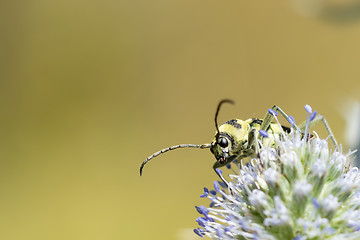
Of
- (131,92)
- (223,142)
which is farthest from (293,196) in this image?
(131,92)

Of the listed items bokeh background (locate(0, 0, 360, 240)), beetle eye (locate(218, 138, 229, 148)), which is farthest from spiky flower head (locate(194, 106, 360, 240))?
bokeh background (locate(0, 0, 360, 240))

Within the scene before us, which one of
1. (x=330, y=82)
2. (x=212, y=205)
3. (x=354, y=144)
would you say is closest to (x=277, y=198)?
(x=212, y=205)

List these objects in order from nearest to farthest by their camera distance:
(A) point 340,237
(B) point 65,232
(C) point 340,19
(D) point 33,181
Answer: (A) point 340,237
(C) point 340,19
(B) point 65,232
(D) point 33,181

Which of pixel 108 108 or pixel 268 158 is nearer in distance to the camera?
pixel 268 158

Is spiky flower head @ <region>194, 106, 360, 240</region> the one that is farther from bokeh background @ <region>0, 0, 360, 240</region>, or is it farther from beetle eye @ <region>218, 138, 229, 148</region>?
bokeh background @ <region>0, 0, 360, 240</region>

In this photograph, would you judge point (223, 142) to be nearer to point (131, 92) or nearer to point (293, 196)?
point (293, 196)

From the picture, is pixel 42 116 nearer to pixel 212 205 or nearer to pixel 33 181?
pixel 33 181

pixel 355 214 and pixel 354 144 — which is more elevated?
pixel 354 144

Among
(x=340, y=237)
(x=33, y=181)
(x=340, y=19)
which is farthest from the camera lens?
(x=33, y=181)
